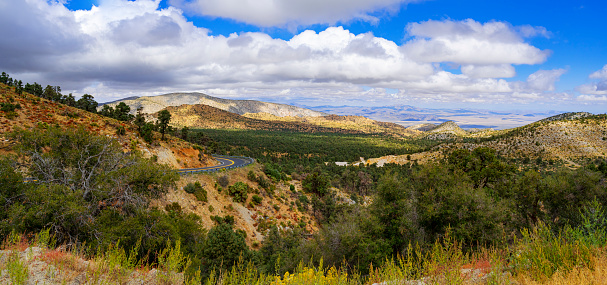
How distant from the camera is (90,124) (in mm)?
39969

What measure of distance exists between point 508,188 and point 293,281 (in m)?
28.8

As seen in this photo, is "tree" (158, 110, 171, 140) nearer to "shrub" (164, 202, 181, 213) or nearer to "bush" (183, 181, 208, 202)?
"bush" (183, 181, 208, 202)

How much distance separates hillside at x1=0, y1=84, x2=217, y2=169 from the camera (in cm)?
3716

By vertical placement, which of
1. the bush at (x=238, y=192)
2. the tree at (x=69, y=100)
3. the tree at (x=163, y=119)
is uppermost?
the tree at (x=69, y=100)

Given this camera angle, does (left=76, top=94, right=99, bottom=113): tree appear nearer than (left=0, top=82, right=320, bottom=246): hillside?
No

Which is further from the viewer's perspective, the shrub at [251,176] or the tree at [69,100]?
the tree at [69,100]

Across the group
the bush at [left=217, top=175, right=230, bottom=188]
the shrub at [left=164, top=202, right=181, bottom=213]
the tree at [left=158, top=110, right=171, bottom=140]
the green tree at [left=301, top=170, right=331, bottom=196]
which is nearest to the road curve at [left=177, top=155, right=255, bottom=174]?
the bush at [left=217, top=175, right=230, bottom=188]

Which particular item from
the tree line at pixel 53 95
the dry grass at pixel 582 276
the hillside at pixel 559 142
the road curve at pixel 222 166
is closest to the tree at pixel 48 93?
the tree line at pixel 53 95

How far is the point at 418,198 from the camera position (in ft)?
63.1

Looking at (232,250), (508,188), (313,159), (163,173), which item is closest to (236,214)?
(232,250)

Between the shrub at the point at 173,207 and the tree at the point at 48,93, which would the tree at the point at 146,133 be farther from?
the tree at the point at 48,93

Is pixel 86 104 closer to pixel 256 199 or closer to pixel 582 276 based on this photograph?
pixel 256 199

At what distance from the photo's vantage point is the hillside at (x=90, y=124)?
37156mm

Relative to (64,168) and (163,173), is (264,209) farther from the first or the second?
(64,168)
